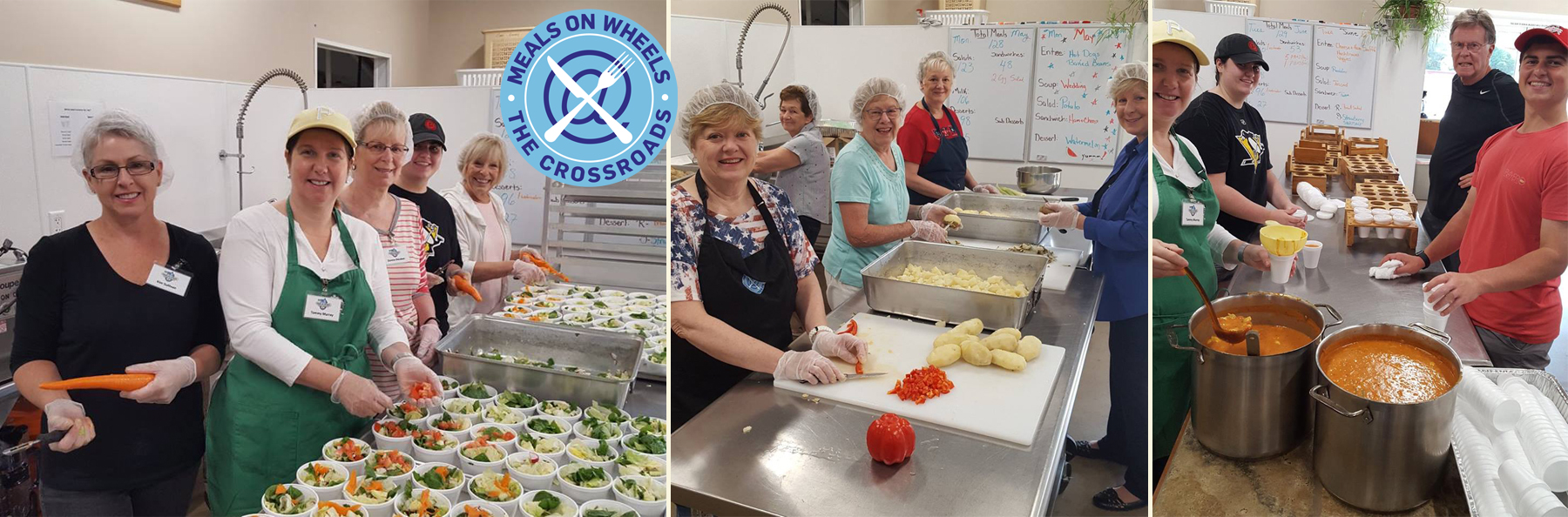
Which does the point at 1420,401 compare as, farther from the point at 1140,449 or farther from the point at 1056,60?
the point at 1056,60

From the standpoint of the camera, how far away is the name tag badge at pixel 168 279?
→ 6.78 feet

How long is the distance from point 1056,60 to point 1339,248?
81 cm

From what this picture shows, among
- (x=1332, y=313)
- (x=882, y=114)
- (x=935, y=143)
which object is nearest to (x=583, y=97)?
(x=882, y=114)

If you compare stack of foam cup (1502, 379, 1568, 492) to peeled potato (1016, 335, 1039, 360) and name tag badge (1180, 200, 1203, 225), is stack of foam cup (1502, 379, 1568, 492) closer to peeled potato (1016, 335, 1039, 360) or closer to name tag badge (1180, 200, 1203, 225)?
name tag badge (1180, 200, 1203, 225)

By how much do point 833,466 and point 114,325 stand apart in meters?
1.74

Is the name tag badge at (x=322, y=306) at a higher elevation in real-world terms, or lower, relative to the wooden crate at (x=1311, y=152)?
lower

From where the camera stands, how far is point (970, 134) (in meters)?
2.00

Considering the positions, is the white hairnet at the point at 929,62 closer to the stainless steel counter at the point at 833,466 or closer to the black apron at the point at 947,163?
the black apron at the point at 947,163

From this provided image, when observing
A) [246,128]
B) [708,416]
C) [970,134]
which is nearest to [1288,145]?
[970,134]

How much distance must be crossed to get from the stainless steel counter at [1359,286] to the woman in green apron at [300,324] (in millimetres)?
2019

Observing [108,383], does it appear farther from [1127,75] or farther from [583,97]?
[1127,75]

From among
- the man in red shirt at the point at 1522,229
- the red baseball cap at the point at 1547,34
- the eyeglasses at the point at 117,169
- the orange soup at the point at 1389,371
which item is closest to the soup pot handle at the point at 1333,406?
the orange soup at the point at 1389,371

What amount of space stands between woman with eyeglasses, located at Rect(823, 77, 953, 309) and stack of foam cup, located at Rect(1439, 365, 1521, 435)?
3.73 ft

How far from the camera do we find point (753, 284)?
1.81m
